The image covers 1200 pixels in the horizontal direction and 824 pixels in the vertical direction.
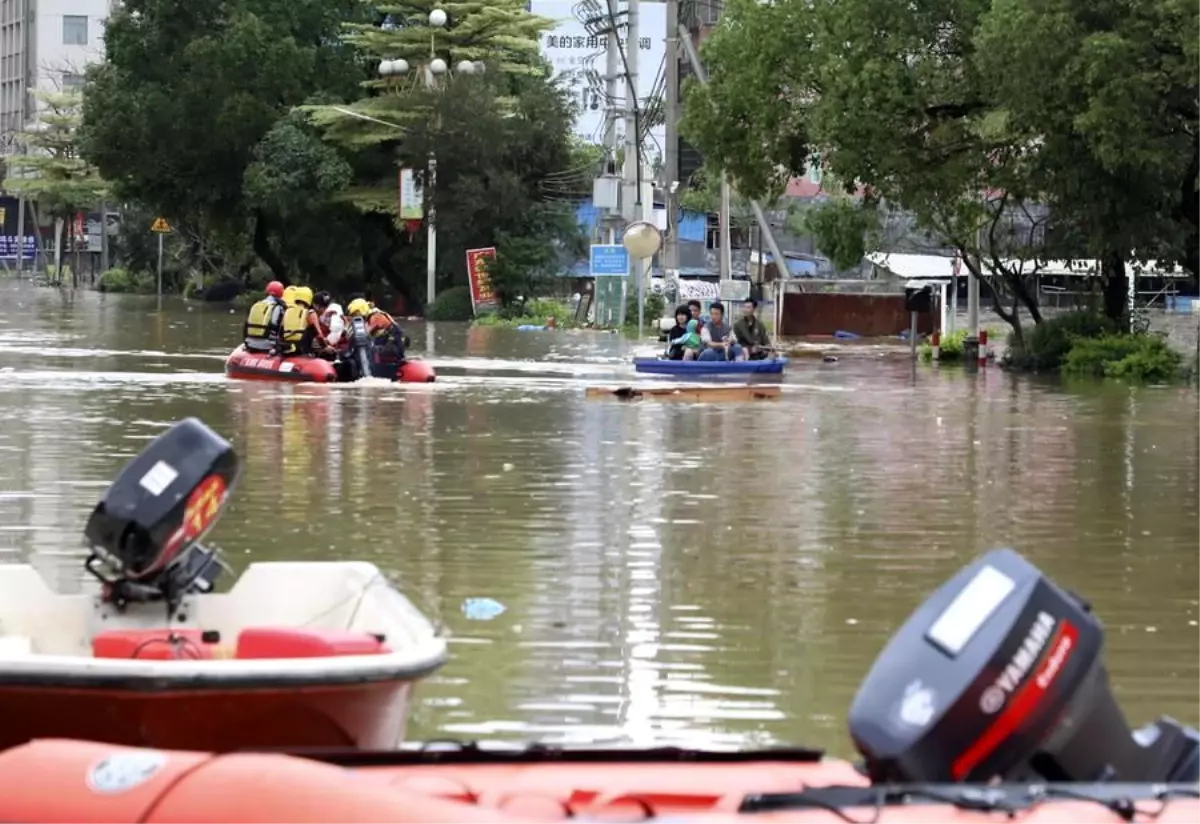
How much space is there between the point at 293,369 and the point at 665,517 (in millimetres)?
14550

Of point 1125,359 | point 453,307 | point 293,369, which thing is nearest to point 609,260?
point 453,307

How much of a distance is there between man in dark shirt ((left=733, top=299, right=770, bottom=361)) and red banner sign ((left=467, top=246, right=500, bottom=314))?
2836 cm

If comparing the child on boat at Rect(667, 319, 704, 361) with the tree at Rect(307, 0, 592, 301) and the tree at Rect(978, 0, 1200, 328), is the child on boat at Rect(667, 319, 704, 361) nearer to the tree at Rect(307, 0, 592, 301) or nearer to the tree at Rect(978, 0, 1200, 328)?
the tree at Rect(978, 0, 1200, 328)

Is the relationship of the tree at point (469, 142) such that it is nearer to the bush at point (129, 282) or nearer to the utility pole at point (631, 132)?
the utility pole at point (631, 132)

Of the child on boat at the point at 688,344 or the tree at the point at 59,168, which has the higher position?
the tree at the point at 59,168

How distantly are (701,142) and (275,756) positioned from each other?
35.1 metres

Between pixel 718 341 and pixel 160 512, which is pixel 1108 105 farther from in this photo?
pixel 160 512

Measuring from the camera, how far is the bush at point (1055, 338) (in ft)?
121

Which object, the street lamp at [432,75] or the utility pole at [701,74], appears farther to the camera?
the street lamp at [432,75]

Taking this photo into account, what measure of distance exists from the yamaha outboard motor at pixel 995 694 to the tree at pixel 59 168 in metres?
87.6

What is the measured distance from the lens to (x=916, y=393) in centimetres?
2928

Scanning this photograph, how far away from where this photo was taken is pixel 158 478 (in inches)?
330

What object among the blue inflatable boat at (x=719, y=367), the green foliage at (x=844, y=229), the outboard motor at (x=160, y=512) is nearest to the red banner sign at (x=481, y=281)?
the green foliage at (x=844, y=229)

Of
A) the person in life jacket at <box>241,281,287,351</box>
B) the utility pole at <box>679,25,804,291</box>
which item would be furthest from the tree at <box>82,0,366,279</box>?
the person in life jacket at <box>241,281,287,351</box>
